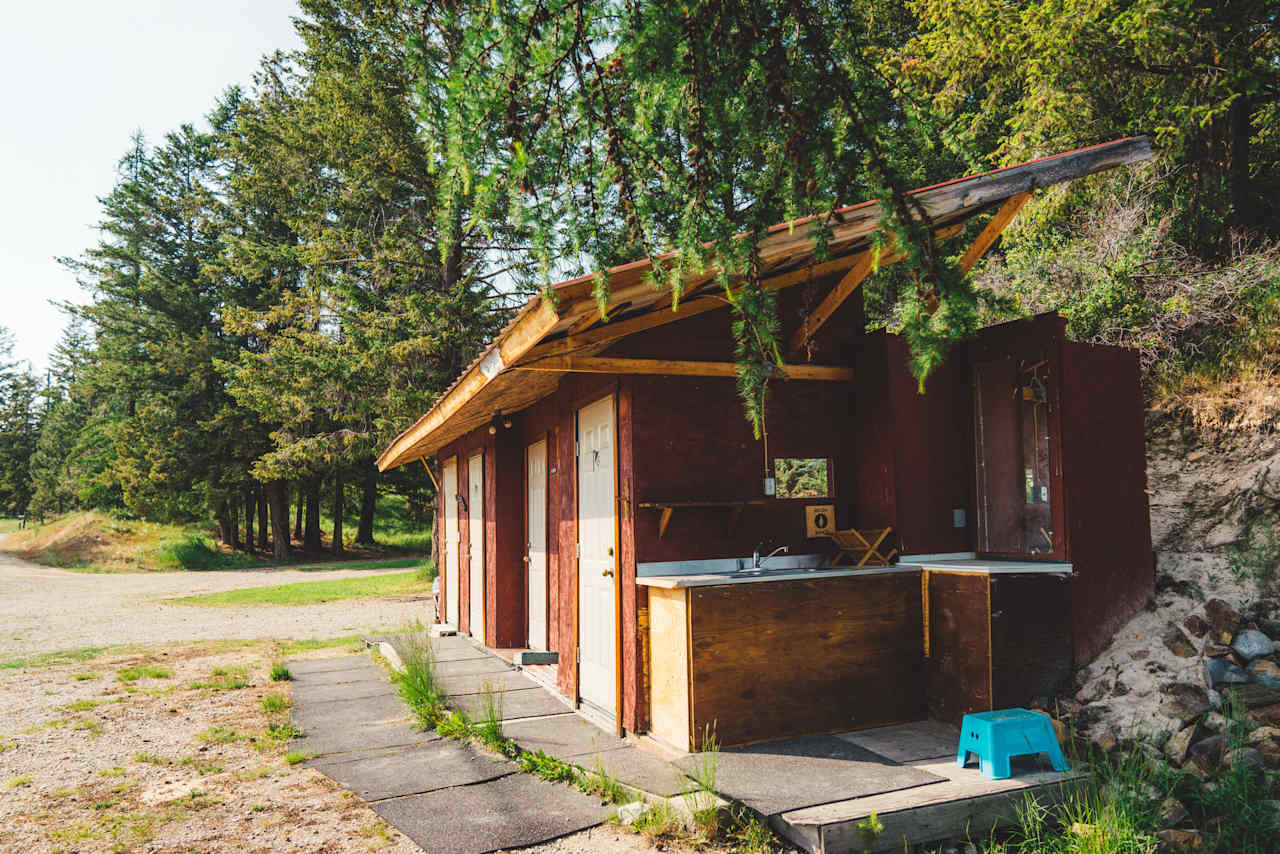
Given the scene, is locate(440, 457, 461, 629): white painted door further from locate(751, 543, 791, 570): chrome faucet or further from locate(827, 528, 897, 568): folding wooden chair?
locate(827, 528, 897, 568): folding wooden chair

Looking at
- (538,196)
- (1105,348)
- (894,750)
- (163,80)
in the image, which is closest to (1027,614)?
(894,750)

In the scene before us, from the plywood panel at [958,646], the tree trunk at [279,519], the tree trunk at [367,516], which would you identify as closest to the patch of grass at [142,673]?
the plywood panel at [958,646]

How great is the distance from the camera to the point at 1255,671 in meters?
4.39

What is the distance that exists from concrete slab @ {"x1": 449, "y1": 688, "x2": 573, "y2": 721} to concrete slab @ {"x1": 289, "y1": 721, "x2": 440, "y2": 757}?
40 cm

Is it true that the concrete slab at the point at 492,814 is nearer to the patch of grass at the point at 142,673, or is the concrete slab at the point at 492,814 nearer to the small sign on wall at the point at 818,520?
the small sign on wall at the point at 818,520

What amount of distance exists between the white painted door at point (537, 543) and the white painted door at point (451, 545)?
8.65ft

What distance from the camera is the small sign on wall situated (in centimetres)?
532

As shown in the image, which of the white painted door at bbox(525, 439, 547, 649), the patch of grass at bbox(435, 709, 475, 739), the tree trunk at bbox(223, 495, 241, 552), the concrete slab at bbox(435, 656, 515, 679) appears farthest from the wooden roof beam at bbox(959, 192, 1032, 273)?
the tree trunk at bbox(223, 495, 241, 552)

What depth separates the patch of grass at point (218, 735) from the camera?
18.5ft

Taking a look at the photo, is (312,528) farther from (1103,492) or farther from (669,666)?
(1103,492)

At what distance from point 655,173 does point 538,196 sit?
0.64 m

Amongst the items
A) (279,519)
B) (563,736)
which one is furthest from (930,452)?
(279,519)

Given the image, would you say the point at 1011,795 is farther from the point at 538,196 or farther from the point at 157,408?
the point at 157,408

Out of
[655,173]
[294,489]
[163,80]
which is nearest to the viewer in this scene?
[655,173]
